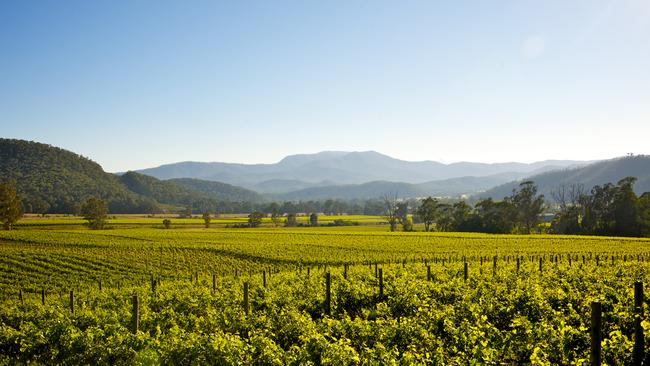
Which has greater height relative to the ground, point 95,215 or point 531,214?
point 95,215

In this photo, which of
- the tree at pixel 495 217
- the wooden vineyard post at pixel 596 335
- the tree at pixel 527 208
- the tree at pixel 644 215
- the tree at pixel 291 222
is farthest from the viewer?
the tree at pixel 291 222

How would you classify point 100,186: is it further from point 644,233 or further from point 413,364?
point 413,364

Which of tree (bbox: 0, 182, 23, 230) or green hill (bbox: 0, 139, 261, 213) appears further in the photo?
green hill (bbox: 0, 139, 261, 213)

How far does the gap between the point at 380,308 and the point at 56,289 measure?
30032 mm

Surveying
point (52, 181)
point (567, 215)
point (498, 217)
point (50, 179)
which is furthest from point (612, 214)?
point (50, 179)

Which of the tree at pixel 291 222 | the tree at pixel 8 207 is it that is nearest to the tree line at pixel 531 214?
the tree at pixel 8 207

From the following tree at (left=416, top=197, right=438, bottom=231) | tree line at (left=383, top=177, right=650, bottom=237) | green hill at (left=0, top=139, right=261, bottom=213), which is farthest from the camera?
green hill at (left=0, top=139, right=261, bottom=213)

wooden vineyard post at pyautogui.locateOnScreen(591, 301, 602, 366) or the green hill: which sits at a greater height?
the green hill

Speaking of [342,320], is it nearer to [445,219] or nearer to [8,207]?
[8,207]

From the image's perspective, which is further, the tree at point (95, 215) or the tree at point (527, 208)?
the tree at point (527, 208)

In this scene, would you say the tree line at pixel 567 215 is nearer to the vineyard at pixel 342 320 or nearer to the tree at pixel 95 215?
the tree at pixel 95 215

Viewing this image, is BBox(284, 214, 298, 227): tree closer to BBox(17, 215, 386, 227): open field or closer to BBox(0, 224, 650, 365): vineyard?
BBox(17, 215, 386, 227): open field

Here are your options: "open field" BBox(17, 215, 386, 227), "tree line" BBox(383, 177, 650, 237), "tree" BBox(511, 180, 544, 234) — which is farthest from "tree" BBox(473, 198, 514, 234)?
"open field" BBox(17, 215, 386, 227)

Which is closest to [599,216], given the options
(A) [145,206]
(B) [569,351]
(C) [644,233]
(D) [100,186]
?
(C) [644,233]
